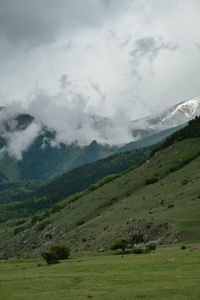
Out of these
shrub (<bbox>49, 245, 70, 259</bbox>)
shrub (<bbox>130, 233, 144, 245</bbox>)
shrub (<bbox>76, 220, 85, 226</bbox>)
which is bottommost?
shrub (<bbox>130, 233, 144, 245</bbox>)

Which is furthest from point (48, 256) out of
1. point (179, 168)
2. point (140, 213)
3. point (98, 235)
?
point (179, 168)

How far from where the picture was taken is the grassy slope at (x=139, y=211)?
243ft

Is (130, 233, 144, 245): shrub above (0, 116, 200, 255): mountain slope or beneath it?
beneath

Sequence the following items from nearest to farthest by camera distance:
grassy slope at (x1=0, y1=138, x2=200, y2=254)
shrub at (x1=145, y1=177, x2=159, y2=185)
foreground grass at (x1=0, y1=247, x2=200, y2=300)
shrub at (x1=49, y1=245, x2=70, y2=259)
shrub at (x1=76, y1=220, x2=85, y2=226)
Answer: foreground grass at (x1=0, y1=247, x2=200, y2=300), shrub at (x1=49, y1=245, x2=70, y2=259), grassy slope at (x1=0, y1=138, x2=200, y2=254), shrub at (x1=76, y1=220, x2=85, y2=226), shrub at (x1=145, y1=177, x2=159, y2=185)

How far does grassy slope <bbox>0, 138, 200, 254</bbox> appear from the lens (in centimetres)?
7419

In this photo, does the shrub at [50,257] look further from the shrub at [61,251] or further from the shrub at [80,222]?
the shrub at [80,222]

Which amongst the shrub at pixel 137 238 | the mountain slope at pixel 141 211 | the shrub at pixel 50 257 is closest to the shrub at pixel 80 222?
the mountain slope at pixel 141 211

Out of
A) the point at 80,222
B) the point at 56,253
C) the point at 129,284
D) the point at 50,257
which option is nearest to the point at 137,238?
the point at 56,253

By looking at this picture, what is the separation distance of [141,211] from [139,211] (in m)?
1.12

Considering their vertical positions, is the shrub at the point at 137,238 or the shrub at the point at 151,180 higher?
the shrub at the point at 151,180

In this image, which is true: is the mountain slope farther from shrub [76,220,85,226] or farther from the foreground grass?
the foreground grass

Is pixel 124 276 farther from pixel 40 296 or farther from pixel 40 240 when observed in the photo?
pixel 40 240

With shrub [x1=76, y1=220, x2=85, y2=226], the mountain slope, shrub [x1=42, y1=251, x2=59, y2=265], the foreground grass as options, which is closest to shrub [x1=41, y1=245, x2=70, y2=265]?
shrub [x1=42, y1=251, x2=59, y2=265]

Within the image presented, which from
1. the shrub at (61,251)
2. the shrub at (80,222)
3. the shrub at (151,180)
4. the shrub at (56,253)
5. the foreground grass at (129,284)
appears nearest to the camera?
the foreground grass at (129,284)
